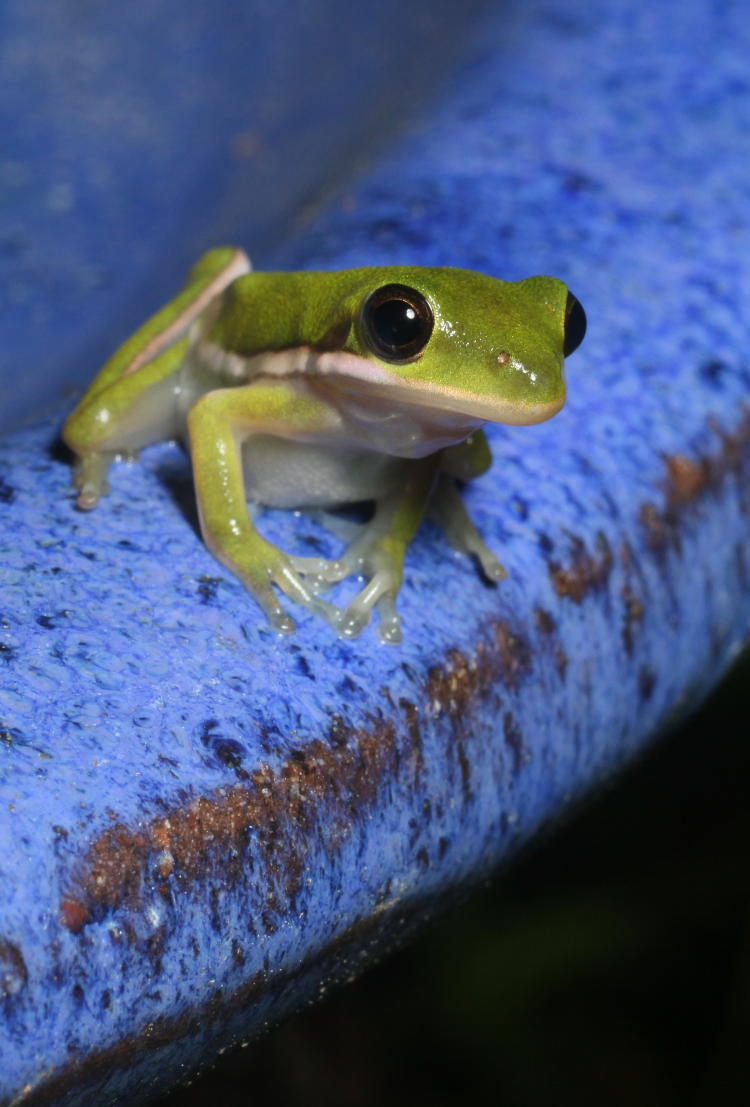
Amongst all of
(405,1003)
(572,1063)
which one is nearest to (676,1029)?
(572,1063)

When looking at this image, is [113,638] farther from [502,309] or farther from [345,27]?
[345,27]

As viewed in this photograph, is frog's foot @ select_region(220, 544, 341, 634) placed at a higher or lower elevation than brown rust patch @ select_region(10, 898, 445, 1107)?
higher

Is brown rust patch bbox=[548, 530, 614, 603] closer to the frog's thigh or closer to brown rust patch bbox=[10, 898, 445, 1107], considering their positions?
the frog's thigh

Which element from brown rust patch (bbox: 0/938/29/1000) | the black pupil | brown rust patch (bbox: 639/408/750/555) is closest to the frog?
the black pupil

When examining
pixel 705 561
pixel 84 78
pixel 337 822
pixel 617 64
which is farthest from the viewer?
pixel 84 78

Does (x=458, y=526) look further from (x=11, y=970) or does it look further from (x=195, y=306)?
(x=11, y=970)

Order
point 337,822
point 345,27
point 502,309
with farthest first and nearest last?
point 345,27, point 502,309, point 337,822

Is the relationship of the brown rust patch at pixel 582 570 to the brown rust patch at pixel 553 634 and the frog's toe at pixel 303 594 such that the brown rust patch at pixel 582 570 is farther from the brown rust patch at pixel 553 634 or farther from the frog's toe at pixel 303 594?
the frog's toe at pixel 303 594

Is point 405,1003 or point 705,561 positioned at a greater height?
point 705,561

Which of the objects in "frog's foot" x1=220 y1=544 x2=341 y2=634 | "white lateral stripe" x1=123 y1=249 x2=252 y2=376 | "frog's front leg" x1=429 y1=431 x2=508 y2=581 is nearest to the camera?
"frog's foot" x1=220 y1=544 x2=341 y2=634
